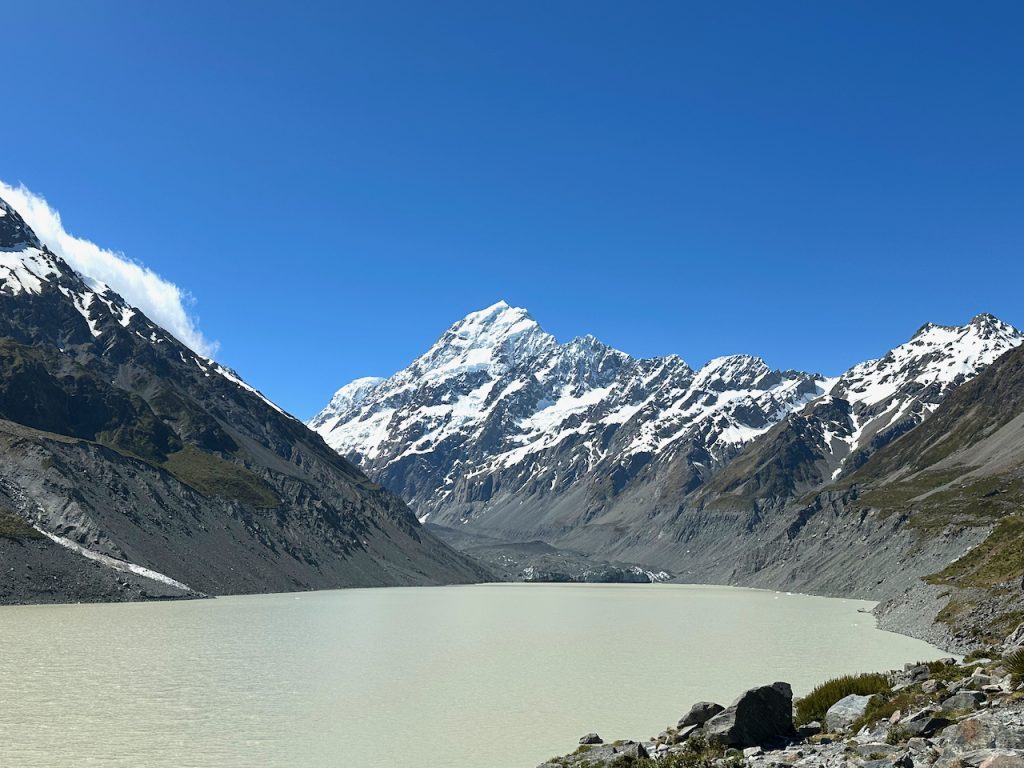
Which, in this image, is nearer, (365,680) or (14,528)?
(365,680)

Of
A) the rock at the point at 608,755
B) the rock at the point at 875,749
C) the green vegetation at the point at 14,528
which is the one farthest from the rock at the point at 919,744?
the green vegetation at the point at 14,528

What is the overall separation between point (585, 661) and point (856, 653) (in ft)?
83.7

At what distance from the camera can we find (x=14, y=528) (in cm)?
Result: 14525

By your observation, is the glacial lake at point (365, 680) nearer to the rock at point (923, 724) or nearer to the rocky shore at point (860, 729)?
the rocky shore at point (860, 729)

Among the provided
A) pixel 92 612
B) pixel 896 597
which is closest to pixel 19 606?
pixel 92 612

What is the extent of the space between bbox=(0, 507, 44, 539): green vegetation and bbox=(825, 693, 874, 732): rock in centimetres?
14353

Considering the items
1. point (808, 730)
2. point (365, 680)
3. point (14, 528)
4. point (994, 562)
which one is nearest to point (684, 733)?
point (808, 730)

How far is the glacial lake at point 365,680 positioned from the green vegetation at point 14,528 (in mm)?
27735

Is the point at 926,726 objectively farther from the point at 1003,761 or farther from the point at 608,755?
the point at 608,755

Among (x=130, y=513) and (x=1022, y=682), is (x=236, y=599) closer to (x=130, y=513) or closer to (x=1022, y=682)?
(x=130, y=513)

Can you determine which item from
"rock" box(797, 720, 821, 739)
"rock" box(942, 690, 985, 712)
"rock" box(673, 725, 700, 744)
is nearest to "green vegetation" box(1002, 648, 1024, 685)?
"rock" box(942, 690, 985, 712)

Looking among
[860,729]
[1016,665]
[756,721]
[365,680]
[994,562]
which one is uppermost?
[365,680]

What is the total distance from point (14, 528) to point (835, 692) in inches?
5737

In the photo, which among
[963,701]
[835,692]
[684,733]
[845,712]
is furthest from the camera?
[835,692]
